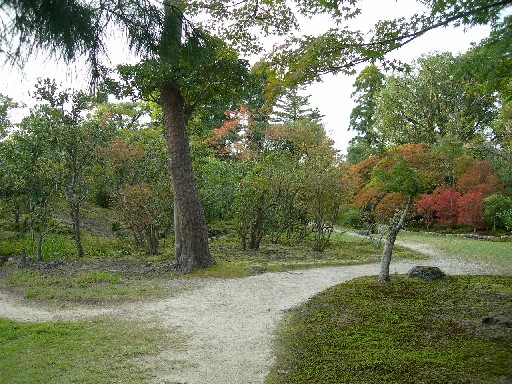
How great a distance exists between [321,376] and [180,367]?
1.23m

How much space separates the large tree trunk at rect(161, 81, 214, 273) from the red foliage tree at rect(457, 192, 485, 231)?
1239 centimetres

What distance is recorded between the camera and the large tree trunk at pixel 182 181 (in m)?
8.36

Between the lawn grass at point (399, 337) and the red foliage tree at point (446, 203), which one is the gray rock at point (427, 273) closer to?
the lawn grass at point (399, 337)

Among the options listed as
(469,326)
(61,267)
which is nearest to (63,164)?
(61,267)

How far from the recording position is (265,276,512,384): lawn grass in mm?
3422

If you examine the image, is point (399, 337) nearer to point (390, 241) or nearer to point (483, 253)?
point (390, 241)

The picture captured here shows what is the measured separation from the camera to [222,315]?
5488mm

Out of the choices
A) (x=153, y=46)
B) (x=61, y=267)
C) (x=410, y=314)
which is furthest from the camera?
(x=61, y=267)

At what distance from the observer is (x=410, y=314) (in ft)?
16.6

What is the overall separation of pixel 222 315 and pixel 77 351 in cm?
193

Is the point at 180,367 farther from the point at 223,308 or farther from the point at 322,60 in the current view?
the point at 322,60

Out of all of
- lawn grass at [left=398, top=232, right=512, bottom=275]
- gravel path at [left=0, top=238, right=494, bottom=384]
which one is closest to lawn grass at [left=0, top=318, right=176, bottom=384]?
gravel path at [left=0, top=238, right=494, bottom=384]

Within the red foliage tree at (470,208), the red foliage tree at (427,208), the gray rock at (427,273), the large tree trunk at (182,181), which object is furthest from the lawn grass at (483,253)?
the large tree trunk at (182,181)

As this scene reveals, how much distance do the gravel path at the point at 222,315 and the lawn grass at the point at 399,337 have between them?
278 millimetres
